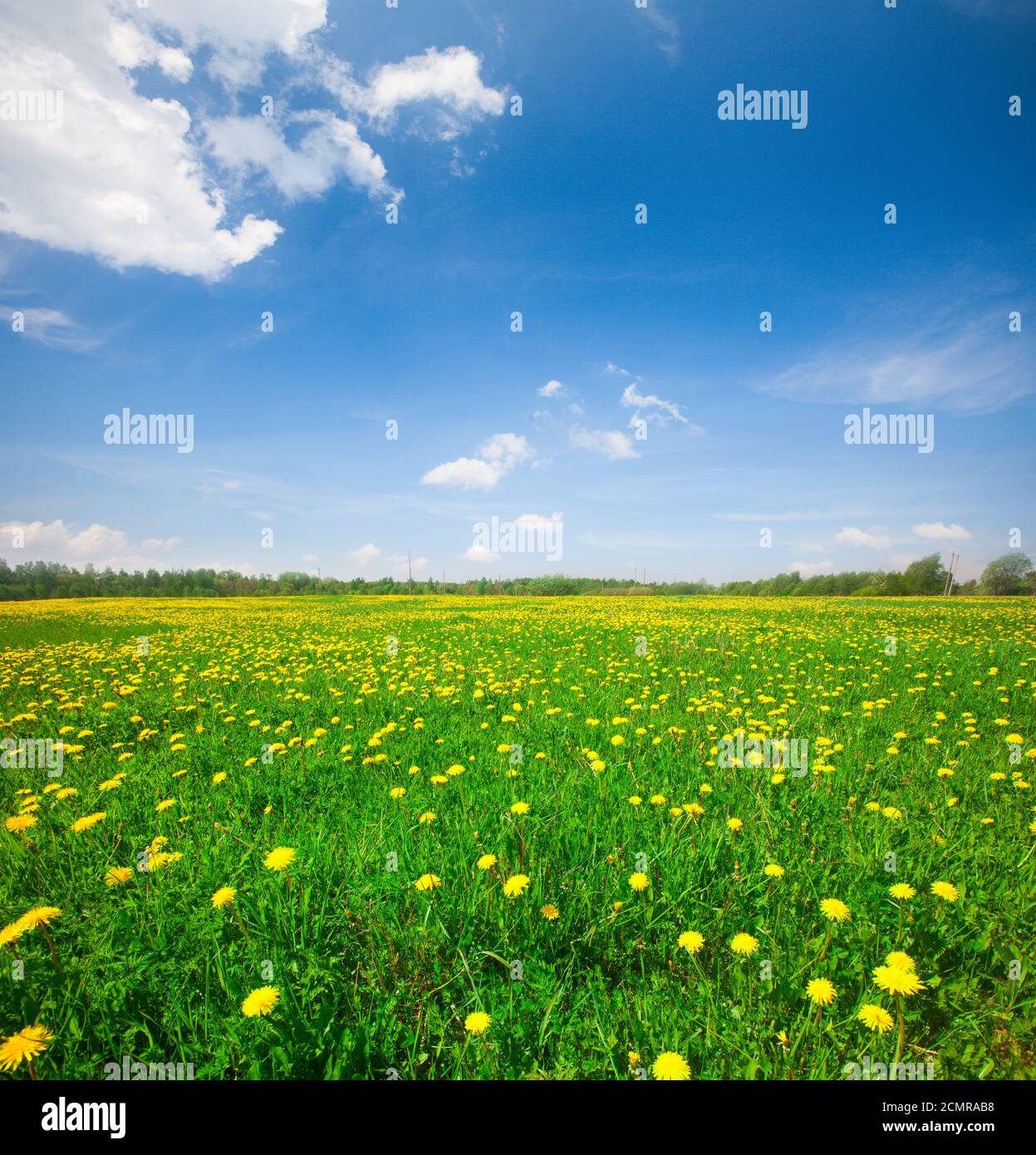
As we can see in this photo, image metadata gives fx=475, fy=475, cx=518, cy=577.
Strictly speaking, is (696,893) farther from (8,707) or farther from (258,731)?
(8,707)

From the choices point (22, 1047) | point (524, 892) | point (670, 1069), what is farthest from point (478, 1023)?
point (22, 1047)

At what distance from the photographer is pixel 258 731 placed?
181 inches

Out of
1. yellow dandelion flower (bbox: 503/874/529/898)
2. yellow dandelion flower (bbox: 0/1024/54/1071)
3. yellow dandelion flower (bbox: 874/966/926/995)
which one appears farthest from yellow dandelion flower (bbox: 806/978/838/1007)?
yellow dandelion flower (bbox: 0/1024/54/1071)

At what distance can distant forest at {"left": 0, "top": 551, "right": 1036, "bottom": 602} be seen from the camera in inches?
2144

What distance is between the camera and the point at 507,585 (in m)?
70.6

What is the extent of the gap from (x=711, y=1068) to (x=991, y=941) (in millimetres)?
1450

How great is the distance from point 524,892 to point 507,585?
68491 mm

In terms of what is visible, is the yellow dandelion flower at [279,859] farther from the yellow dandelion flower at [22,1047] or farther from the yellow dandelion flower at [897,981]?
the yellow dandelion flower at [897,981]

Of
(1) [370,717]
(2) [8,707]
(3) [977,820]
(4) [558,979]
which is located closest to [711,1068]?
(4) [558,979]

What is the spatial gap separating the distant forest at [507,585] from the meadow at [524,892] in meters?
50.8

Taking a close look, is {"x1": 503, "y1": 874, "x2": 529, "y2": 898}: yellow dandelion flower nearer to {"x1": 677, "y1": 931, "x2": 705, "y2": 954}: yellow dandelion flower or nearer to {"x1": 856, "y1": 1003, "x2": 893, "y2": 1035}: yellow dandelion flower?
{"x1": 677, "y1": 931, "x2": 705, "y2": 954}: yellow dandelion flower

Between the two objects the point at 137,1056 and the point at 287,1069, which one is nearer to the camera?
the point at 287,1069

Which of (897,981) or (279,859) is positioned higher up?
(279,859)

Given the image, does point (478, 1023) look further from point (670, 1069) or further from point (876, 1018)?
point (876, 1018)
